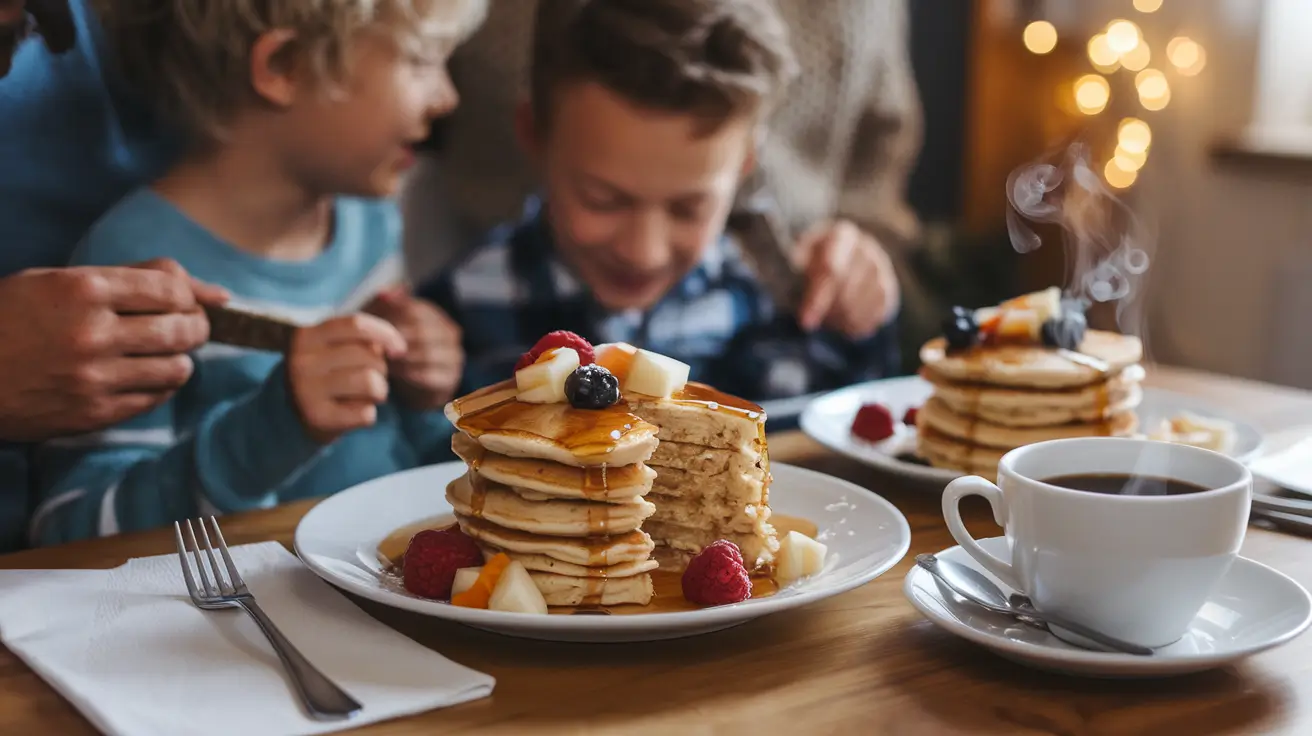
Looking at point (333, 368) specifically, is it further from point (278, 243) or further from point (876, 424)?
point (876, 424)

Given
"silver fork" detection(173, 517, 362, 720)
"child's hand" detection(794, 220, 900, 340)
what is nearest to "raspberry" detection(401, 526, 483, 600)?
"silver fork" detection(173, 517, 362, 720)

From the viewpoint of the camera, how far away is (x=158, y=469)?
1.70 metres

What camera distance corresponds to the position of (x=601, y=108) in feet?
6.84

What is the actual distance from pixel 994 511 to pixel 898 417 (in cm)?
72

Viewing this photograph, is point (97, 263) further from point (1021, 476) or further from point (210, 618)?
point (1021, 476)

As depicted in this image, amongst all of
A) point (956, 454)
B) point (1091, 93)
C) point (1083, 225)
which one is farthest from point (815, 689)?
point (1083, 225)

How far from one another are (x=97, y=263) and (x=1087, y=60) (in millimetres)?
2718

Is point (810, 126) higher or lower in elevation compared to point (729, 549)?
higher

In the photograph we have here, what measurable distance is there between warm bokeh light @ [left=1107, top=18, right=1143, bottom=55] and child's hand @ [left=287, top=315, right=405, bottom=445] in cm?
252

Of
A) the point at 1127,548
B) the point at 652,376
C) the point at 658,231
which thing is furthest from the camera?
the point at 658,231

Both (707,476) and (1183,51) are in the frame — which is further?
(1183,51)

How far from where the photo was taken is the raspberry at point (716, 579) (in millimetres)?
991

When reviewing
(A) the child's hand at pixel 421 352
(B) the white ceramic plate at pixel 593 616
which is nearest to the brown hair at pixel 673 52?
(A) the child's hand at pixel 421 352

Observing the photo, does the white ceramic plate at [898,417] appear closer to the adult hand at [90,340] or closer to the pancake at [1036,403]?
the pancake at [1036,403]
